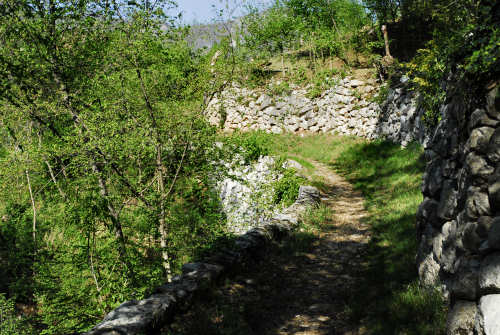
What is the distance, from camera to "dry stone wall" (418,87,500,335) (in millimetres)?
2934

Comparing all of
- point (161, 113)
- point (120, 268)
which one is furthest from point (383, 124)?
point (120, 268)

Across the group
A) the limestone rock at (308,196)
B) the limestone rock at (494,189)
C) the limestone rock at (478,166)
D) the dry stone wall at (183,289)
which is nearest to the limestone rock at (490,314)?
the limestone rock at (494,189)

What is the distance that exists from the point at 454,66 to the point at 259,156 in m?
13.3

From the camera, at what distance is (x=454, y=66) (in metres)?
4.97

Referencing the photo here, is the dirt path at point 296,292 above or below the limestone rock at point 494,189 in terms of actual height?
below

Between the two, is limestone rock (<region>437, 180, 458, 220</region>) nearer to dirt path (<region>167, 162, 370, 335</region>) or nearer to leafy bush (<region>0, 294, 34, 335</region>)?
dirt path (<region>167, 162, 370, 335</region>)

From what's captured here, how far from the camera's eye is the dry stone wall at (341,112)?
1730 centimetres

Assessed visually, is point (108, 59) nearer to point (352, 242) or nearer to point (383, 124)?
point (352, 242)

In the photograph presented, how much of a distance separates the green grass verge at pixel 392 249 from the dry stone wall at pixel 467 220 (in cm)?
37

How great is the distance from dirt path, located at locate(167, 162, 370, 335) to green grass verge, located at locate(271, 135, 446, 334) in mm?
331

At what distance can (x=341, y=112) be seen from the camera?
25.3m

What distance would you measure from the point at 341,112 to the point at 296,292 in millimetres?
21130

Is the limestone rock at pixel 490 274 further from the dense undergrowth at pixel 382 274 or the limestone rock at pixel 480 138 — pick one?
the limestone rock at pixel 480 138

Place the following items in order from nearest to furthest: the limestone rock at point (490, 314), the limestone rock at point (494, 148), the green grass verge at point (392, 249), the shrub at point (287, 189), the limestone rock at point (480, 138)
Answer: the limestone rock at point (490, 314) → the limestone rock at point (494, 148) → the limestone rock at point (480, 138) → the green grass verge at point (392, 249) → the shrub at point (287, 189)
